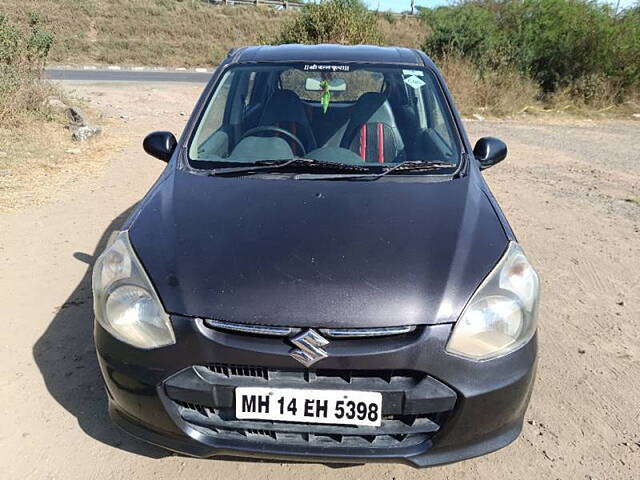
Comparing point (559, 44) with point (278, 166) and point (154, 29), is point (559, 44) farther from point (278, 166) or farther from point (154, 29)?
point (154, 29)

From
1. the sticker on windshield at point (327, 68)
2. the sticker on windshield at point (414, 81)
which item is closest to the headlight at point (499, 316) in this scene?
the sticker on windshield at point (414, 81)

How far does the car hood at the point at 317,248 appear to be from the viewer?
6.24 ft

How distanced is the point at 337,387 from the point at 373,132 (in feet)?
5.67

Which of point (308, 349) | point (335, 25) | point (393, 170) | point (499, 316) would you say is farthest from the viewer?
point (335, 25)

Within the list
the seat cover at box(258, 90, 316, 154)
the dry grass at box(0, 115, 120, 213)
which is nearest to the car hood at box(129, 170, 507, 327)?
the seat cover at box(258, 90, 316, 154)

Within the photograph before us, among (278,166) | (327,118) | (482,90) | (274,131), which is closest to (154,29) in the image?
(482,90)

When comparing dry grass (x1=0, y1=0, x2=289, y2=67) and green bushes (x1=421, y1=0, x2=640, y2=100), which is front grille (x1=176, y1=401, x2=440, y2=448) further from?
dry grass (x1=0, y1=0, x2=289, y2=67)

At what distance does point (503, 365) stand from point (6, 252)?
13.3ft

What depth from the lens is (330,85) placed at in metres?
3.43

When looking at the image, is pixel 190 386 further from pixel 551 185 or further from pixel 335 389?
pixel 551 185

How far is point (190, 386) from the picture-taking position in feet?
6.22

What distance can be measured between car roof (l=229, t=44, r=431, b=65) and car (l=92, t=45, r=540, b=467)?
50.7 inches

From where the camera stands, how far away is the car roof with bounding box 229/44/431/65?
11.3ft

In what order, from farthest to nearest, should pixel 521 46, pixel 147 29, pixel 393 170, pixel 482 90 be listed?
1. pixel 147 29
2. pixel 521 46
3. pixel 482 90
4. pixel 393 170
